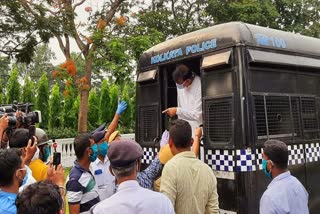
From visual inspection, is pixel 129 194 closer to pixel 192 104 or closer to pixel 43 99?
pixel 192 104

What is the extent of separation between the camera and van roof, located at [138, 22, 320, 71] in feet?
14.2

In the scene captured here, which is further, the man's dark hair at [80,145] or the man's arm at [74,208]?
the man's dark hair at [80,145]

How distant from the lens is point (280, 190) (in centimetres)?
283

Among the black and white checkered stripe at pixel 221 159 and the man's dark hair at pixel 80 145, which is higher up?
the man's dark hair at pixel 80 145

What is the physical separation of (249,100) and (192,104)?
105cm

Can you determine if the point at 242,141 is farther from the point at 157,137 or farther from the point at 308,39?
the point at 308,39

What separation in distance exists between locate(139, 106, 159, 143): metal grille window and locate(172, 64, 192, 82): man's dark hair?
2.38ft

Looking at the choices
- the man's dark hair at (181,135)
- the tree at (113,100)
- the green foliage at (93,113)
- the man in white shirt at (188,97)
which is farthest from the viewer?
the tree at (113,100)

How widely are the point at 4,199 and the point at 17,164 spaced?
0.24 m

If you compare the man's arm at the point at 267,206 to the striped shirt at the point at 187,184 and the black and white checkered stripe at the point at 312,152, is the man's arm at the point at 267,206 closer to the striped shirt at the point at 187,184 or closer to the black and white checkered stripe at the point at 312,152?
the striped shirt at the point at 187,184

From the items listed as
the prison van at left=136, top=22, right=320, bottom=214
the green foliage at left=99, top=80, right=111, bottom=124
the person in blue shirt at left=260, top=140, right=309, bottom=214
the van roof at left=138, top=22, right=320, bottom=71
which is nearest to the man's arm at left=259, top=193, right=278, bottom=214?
the person in blue shirt at left=260, top=140, right=309, bottom=214

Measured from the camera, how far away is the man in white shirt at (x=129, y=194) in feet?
6.61

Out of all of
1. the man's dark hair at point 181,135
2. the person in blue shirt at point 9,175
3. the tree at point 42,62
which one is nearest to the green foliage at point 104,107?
the man's dark hair at point 181,135

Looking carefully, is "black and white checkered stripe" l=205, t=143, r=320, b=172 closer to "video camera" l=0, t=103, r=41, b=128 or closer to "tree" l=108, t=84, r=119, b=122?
"video camera" l=0, t=103, r=41, b=128
